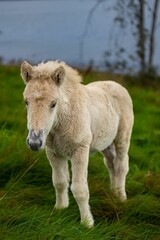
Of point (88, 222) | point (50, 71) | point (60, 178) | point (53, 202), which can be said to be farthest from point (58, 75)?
point (53, 202)

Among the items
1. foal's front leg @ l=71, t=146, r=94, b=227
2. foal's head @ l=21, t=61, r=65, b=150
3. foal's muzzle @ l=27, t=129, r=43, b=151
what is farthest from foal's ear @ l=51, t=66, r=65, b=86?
foal's front leg @ l=71, t=146, r=94, b=227

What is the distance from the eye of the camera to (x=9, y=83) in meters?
13.7

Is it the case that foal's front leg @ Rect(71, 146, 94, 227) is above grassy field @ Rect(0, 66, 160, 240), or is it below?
above

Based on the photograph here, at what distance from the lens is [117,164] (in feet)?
23.5

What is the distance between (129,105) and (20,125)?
2.90 m

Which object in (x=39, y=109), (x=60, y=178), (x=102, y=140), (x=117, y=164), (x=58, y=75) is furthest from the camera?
(x=117, y=164)

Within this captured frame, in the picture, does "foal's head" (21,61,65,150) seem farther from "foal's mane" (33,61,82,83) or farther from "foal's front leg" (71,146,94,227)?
"foal's front leg" (71,146,94,227)

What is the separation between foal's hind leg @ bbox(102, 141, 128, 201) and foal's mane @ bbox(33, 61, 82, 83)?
4.68 ft

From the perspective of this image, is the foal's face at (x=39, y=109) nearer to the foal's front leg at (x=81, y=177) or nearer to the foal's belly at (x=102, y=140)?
the foal's front leg at (x=81, y=177)

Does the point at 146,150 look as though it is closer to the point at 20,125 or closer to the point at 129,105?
the point at 20,125

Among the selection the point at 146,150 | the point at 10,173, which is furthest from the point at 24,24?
the point at 10,173

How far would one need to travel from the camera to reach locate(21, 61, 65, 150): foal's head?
489 centimetres

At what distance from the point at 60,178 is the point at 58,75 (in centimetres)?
132

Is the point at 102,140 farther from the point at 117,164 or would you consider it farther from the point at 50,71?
the point at 50,71
